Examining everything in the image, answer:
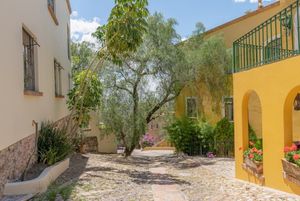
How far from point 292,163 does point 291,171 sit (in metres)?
0.17

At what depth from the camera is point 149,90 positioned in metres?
17.3

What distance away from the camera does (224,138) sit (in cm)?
1686

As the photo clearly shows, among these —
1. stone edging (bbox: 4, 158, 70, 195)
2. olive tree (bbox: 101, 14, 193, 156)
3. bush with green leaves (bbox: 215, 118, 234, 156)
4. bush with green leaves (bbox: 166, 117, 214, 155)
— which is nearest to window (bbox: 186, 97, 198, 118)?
bush with green leaves (bbox: 166, 117, 214, 155)

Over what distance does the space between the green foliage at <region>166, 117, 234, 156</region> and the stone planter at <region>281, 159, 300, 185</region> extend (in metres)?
9.85

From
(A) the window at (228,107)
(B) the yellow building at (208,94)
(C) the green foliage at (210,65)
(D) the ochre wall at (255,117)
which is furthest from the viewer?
(A) the window at (228,107)

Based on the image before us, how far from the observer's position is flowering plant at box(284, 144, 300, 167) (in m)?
6.37

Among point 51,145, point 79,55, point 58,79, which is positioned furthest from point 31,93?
point 79,55

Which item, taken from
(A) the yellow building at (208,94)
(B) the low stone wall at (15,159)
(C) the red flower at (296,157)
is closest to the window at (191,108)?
(A) the yellow building at (208,94)

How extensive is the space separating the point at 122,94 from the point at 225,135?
16.5 feet

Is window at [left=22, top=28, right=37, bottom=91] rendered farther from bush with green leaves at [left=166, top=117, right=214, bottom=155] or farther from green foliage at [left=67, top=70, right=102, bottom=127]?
bush with green leaves at [left=166, top=117, right=214, bottom=155]

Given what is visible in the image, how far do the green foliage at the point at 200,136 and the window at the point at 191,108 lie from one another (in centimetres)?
122

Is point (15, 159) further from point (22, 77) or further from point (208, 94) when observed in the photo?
point (208, 94)

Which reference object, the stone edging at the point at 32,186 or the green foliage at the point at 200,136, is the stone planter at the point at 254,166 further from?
the green foliage at the point at 200,136

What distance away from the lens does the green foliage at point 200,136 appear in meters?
16.9
